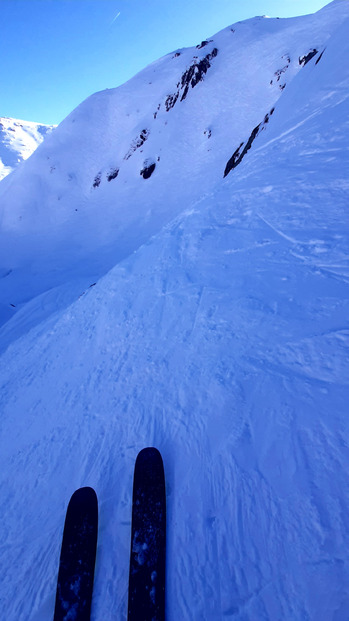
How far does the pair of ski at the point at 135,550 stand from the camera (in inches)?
87.0

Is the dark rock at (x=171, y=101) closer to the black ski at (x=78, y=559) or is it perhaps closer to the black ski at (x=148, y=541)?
the black ski at (x=148, y=541)

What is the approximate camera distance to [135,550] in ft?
7.98

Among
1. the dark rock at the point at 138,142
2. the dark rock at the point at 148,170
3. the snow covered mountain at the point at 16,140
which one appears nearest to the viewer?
the dark rock at the point at 148,170

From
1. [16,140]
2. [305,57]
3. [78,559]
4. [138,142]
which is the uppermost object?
[16,140]

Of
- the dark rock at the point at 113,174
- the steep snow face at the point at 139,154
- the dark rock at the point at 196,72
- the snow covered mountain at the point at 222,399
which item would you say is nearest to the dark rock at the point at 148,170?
the steep snow face at the point at 139,154

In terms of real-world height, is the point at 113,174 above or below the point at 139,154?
below

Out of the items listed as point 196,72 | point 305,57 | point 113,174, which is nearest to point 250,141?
point 305,57

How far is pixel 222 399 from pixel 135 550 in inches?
63.0

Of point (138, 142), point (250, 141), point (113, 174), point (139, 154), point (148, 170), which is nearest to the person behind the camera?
point (250, 141)

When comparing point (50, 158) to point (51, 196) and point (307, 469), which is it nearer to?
point (51, 196)

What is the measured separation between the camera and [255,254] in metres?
4.78

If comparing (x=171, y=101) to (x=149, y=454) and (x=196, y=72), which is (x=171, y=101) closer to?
(x=196, y=72)

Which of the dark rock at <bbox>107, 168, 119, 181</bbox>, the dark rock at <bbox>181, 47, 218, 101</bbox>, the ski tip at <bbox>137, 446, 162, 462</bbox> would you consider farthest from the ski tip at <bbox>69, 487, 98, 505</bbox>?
the dark rock at <bbox>181, 47, 218, 101</bbox>

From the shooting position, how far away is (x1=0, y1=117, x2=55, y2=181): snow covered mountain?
256 ft
